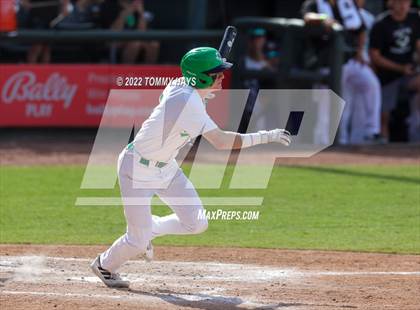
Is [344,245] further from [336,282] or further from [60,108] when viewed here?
[60,108]

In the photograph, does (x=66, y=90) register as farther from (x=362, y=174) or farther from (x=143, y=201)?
(x=143, y=201)

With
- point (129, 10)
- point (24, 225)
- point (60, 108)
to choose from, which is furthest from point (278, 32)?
point (24, 225)

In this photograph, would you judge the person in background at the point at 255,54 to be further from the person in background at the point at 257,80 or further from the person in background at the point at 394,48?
the person in background at the point at 394,48

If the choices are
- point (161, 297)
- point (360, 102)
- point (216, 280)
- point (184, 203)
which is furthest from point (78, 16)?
point (161, 297)

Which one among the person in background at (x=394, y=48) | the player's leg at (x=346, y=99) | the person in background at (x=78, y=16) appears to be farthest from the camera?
the person in background at (x=78, y=16)

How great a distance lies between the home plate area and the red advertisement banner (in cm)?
737

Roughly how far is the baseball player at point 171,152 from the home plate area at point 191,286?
34 centimetres

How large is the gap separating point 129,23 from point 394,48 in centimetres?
431

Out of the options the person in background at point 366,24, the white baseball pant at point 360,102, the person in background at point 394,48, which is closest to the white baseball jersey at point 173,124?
the white baseball pant at point 360,102

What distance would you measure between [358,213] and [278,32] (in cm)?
567

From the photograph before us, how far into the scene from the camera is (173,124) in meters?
7.01

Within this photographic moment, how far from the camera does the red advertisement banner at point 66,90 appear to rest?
15391 millimetres

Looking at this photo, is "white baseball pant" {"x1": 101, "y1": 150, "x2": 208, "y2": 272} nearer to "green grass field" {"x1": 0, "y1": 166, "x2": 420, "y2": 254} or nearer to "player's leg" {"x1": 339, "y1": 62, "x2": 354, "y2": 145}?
"green grass field" {"x1": 0, "y1": 166, "x2": 420, "y2": 254}

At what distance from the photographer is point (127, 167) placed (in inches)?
282
